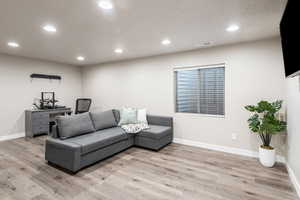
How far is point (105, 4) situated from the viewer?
1.91 m

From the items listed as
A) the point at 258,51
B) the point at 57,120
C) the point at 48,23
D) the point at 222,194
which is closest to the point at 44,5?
the point at 48,23

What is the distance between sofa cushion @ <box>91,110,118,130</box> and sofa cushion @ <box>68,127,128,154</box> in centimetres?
34

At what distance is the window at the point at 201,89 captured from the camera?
3.74 meters

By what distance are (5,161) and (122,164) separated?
233cm

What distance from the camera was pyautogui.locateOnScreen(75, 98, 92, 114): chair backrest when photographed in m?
5.63

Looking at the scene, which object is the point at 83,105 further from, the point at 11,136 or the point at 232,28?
the point at 232,28

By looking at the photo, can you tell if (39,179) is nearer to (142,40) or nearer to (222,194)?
(222,194)

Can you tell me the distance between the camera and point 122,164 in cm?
299

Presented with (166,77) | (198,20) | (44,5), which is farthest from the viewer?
(166,77)

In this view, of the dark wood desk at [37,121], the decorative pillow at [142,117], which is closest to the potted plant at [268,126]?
the decorative pillow at [142,117]

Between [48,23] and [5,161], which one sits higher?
[48,23]

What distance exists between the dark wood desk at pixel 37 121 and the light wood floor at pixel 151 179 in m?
1.34

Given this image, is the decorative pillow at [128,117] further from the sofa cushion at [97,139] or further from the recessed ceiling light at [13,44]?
the recessed ceiling light at [13,44]

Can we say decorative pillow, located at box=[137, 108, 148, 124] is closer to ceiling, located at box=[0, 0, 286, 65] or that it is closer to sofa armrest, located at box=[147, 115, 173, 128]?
sofa armrest, located at box=[147, 115, 173, 128]
